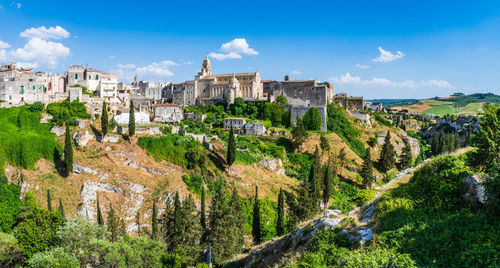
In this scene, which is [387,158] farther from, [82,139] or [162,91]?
[162,91]

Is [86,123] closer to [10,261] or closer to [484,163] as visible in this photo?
[10,261]

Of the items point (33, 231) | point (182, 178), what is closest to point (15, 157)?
point (33, 231)

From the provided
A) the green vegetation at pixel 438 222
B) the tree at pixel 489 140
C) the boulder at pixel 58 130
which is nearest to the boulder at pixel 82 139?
the boulder at pixel 58 130

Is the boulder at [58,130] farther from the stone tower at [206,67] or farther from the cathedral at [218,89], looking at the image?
the stone tower at [206,67]

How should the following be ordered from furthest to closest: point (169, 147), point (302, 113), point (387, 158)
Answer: point (302, 113)
point (387, 158)
point (169, 147)

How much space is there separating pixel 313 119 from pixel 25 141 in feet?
161

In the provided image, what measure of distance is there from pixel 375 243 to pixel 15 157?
4508cm

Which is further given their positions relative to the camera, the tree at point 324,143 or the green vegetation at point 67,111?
the tree at point 324,143

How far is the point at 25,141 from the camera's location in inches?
1682

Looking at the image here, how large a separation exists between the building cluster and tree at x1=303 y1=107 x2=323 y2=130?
1.97 meters

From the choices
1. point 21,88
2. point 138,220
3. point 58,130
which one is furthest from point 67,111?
point 138,220

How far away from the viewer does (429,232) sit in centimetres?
1424

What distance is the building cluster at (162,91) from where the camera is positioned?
55.5 metres

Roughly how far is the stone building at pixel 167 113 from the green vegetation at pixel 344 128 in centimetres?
3216
